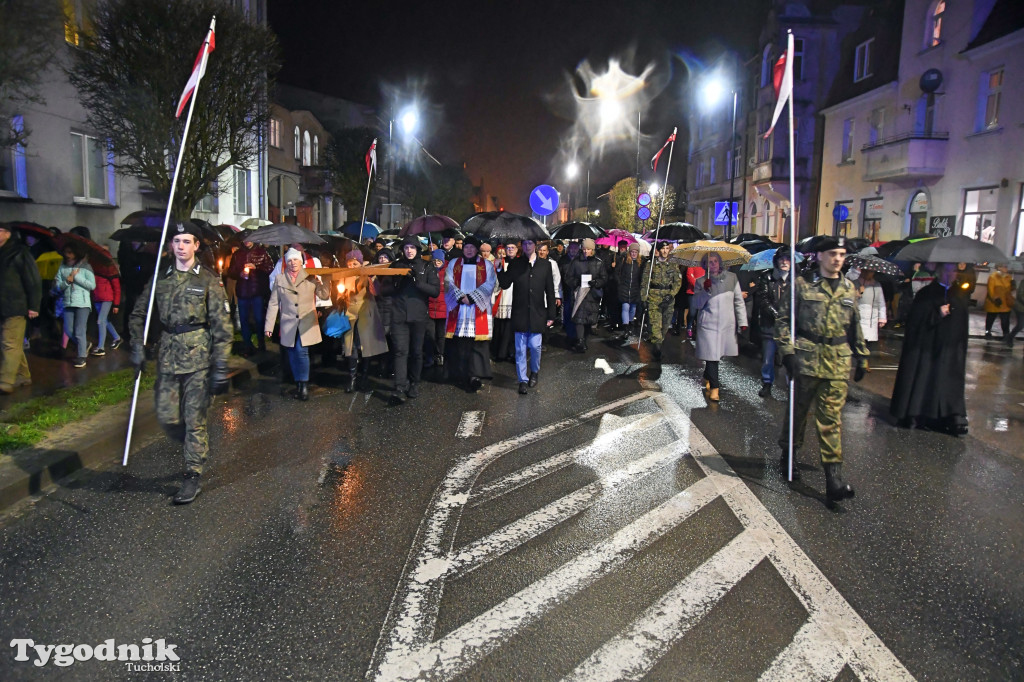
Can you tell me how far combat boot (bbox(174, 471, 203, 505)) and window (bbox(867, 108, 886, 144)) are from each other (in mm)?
30669

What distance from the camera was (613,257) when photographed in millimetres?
17281

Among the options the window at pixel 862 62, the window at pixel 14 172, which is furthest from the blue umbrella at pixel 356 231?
the window at pixel 862 62

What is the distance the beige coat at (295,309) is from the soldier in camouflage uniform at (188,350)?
3249 mm

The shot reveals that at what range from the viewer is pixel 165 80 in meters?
15.2

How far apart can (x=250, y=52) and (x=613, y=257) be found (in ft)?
30.5

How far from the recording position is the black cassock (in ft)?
25.8

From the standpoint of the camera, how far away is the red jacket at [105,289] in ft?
36.0

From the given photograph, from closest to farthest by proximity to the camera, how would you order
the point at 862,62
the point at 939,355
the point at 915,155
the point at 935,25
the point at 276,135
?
Answer: the point at 939,355 < the point at 915,155 < the point at 935,25 < the point at 862,62 < the point at 276,135

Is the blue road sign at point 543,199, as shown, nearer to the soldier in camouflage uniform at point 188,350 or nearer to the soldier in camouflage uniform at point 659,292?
the soldier in camouflage uniform at point 659,292

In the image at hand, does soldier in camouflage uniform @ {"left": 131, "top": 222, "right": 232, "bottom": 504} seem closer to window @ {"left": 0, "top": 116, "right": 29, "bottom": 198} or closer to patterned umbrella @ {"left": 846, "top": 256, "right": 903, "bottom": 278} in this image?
patterned umbrella @ {"left": 846, "top": 256, "right": 903, "bottom": 278}

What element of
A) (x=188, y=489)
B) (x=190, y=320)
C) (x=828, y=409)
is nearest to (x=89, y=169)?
(x=190, y=320)

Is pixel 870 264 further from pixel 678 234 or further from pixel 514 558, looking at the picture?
pixel 678 234

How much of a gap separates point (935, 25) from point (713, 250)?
22.1 meters

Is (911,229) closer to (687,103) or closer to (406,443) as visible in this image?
(406,443)
